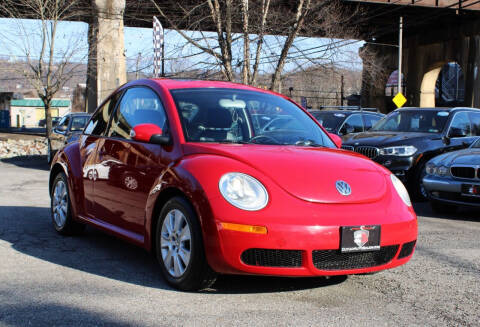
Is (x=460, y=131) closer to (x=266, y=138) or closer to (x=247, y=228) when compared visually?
(x=266, y=138)

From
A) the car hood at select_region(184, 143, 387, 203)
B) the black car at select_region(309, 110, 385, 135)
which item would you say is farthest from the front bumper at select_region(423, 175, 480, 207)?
the black car at select_region(309, 110, 385, 135)

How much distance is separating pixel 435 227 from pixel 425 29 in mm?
40345

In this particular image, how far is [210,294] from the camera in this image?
4.43m

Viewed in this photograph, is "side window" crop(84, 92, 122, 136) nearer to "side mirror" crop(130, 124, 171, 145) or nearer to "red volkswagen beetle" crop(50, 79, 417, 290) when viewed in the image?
"red volkswagen beetle" crop(50, 79, 417, 290)

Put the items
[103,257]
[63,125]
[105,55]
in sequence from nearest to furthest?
[103,257] < [63,125] < [105,55]

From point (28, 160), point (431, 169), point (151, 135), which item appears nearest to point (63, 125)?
point (28, 160)

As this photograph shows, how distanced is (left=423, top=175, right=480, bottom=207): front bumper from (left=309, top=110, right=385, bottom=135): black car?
509cm

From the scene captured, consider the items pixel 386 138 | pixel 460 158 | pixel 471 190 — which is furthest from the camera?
pixel 386 138

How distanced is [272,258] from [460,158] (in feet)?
18.8

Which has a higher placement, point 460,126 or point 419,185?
point 460,126

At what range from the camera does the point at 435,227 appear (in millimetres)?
8031

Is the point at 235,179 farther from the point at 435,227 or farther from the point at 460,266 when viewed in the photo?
the point at 435,227

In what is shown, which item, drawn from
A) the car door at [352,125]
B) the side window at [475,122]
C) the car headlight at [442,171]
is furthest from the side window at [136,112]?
the car door at [352,125]

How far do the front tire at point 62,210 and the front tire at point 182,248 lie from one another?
6.81 feet
